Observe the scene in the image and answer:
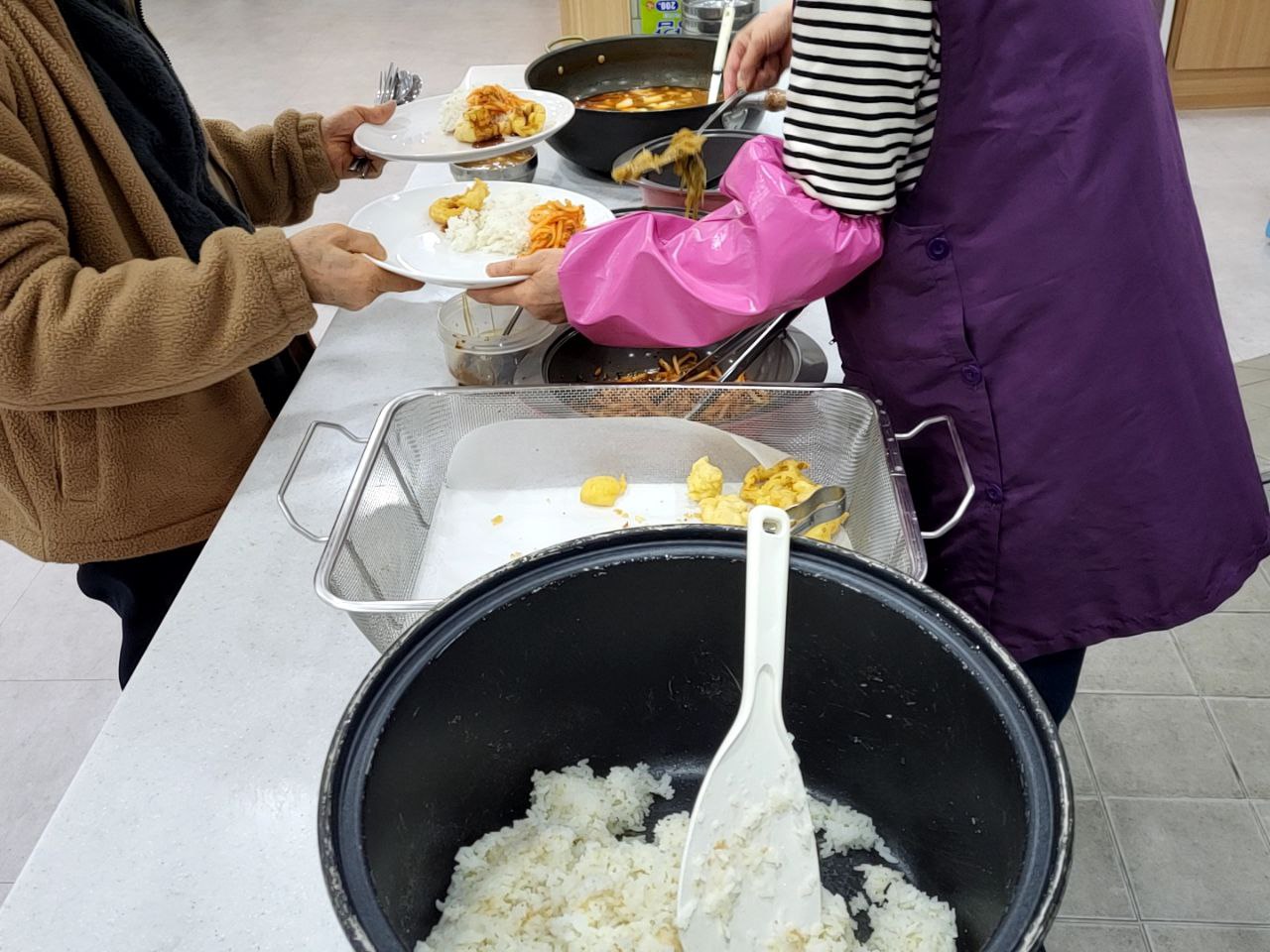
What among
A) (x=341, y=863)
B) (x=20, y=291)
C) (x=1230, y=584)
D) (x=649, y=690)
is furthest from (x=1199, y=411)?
(x=20, y=291)

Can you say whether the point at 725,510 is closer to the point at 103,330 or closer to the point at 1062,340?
the point at 1062,340

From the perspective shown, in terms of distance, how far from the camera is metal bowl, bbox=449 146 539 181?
1729 millimetres

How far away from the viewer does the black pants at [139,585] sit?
1.29 metres

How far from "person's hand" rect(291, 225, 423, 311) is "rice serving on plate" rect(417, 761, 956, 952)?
0.62 meters

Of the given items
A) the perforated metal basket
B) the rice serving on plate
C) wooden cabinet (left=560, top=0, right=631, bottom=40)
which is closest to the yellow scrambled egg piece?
the perforated metal basket

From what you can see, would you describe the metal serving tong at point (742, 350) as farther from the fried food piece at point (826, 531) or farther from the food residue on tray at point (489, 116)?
the food residue on tray at point (489, 116)

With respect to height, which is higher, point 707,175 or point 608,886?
point 707,175

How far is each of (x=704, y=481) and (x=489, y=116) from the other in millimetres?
830

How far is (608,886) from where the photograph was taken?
78 cm

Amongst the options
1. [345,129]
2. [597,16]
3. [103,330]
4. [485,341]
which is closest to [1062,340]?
[485,341]

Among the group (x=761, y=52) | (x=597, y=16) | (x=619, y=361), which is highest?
(x=761, y=52)

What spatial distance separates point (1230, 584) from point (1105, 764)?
30.9 inches

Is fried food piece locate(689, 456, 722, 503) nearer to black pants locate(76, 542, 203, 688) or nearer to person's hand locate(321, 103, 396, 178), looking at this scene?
black pants locate(76, 542, 203, 688)

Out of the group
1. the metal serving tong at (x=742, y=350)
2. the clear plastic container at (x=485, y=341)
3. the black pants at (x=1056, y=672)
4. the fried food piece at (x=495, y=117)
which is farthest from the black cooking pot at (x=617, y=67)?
the black pants at (x=1056, y=672)
